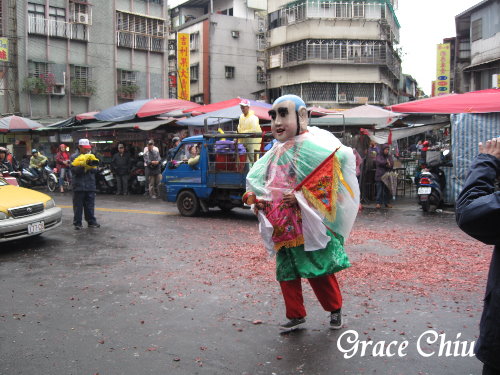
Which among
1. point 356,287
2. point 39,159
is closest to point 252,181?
point 356,287

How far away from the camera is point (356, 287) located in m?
5.99

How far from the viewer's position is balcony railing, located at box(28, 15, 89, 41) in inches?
1165

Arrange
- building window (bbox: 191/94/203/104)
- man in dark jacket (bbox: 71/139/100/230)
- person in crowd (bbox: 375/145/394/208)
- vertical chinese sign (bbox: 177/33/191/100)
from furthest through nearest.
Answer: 1. building window (bbox: 191/94/203/104)
2. vertical chinese sign (bbox: 177/33/191/100)
3. person in crowd (bbox: 375/145/394/208)
4. man in dark jacket (bbox: 71/139/100/230)

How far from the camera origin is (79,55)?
3164 centimetres

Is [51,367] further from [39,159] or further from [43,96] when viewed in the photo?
[43,96]

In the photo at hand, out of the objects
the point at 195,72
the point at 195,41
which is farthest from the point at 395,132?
the point at 195,41

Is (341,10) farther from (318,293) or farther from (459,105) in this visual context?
(318,293)

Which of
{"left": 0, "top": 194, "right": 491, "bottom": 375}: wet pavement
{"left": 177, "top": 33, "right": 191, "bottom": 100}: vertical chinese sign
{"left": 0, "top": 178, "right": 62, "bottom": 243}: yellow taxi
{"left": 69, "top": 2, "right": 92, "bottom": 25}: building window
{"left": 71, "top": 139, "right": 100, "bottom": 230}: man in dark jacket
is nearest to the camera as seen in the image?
{"left": 0, "top": 194, "right": 491, "bottom": 375}: wet pavement

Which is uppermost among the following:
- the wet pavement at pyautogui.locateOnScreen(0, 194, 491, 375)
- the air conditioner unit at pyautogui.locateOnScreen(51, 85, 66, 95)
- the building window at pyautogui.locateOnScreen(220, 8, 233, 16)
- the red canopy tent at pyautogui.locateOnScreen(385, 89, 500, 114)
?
the building window at pyautogui.locateOnScreen(220, 8, 233, 16)

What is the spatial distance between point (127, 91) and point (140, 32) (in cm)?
424

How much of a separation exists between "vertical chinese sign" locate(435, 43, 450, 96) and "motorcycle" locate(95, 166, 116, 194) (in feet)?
63.7

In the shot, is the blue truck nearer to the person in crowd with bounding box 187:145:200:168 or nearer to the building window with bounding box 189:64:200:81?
the person in crowd with bounding box 187:145:200:168

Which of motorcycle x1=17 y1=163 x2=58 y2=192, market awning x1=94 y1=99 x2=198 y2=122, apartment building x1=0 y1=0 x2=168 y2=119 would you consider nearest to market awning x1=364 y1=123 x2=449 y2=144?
market awning x1=94 y1=99 x2=198 y2=122

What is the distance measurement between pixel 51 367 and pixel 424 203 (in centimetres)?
1069
